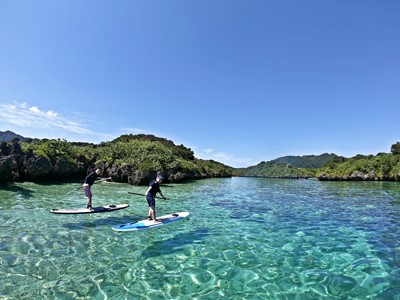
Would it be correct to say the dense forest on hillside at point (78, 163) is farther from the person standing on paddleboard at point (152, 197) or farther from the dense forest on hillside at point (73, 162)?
the person standing on paddleboard at point (152, 197)

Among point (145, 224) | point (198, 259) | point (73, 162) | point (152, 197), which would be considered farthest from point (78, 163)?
point (198, 259)

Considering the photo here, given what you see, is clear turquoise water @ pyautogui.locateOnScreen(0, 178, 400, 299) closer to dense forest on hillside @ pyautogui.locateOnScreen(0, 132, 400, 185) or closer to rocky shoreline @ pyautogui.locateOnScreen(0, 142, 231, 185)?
rocky shoreline @ pyautogui.locateOnScreen(0, 142, 231, 185)

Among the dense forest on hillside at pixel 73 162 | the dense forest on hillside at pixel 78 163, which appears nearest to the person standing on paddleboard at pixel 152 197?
the dense forest on hillside at pixel 78 163

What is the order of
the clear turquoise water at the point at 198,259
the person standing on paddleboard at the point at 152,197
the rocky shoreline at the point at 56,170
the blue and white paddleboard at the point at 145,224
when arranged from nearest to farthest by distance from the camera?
the clear turquoise water at the point at 198,259 < the blue and white paddleboard at the point at 145,224 < the person standing on paddleboard at the point at 152,197 < the rocky shoreline at the point at 56,170

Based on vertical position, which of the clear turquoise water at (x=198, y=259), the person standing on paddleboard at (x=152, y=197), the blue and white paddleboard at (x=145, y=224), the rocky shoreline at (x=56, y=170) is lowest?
the clear turquoise water at (x=198, y=259)

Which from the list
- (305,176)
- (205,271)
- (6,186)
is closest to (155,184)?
Answer: (205,271)

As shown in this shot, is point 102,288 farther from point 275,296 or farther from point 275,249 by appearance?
point 275,249

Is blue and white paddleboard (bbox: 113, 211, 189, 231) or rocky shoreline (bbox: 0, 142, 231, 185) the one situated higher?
rocky shoreline (bbox: 0, 142, 231, 185)


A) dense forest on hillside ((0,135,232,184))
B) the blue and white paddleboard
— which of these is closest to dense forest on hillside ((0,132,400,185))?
dense forest on hillside ((0,135,232,184))

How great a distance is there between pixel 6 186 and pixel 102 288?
29808 mm

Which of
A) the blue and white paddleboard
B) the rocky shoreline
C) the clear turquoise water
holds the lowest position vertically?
the clear turquoise water

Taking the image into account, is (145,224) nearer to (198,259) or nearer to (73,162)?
(198,259)

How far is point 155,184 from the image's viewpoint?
15.3 metres

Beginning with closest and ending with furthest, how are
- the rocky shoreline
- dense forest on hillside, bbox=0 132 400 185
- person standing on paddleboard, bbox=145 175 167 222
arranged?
person standing on paddleboard, bbox=145 175 167 222 < the rocky shoreline < dense forest on hillside, bbox=0 132 400 185
